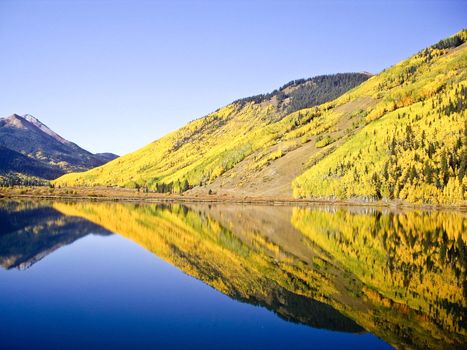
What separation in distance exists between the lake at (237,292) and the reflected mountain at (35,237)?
325mm

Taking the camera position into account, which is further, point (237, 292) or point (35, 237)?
point (35, 237)

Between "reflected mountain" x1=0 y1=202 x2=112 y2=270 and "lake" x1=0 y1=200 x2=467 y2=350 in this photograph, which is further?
"reflected mountain" x1=0 y1=202 x2=112 y2=270

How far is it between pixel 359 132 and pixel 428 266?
14428 cm

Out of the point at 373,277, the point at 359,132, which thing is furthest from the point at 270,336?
the point at 359,132

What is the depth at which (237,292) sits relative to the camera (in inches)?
1166

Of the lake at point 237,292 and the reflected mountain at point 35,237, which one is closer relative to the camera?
the lake at point 237,292

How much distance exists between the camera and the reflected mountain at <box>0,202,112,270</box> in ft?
137

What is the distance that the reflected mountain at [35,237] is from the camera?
4191cm

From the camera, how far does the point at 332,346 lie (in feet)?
67.2

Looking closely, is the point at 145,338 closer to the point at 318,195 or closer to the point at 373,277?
the point at 373,277

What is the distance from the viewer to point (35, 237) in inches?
2279

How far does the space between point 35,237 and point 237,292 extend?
125ft

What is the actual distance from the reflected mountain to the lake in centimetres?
33

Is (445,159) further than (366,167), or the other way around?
(366,167)
